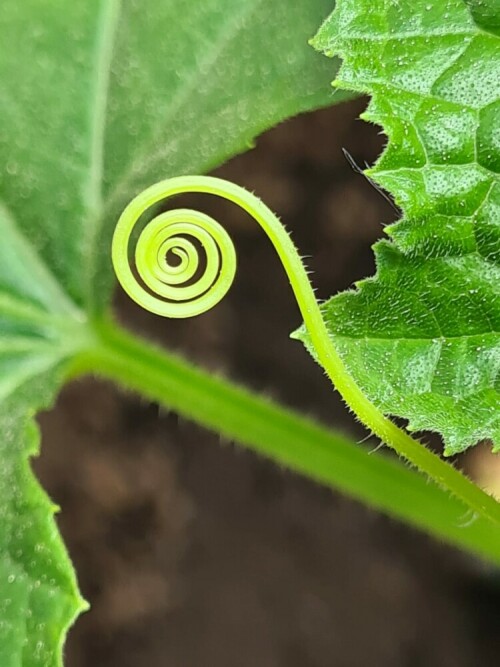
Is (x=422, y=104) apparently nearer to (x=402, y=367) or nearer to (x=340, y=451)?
(x=402, y=367)

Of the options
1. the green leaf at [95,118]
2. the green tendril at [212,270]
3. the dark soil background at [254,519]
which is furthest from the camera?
the dark soil background at [254,519]

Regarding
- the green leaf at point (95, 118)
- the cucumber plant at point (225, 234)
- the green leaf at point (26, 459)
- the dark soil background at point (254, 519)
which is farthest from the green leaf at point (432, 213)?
the dark soil background at point (254, 519)

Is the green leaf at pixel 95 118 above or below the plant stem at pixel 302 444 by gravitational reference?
above

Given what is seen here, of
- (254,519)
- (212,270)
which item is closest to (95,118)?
(212,270)

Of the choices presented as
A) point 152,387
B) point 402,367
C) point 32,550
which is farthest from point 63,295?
point 402,367

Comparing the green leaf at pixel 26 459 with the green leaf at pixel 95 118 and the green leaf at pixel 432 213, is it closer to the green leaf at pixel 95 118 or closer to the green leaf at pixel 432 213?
the green leaf at pixel 95 118

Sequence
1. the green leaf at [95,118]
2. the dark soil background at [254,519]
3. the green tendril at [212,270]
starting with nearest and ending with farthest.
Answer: the green tendril at [212,270], the green leaf at [95,118], the dark soil background at [254,519]

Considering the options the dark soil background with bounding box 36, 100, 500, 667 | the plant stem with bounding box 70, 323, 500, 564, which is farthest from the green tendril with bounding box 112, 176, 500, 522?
the dark soil background with bounding box 36, 100, 500, 667

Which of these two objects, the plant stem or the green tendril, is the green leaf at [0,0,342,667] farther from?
the green tendril

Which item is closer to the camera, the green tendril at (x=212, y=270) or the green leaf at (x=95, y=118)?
the green tendril at (x=212, y=270)
